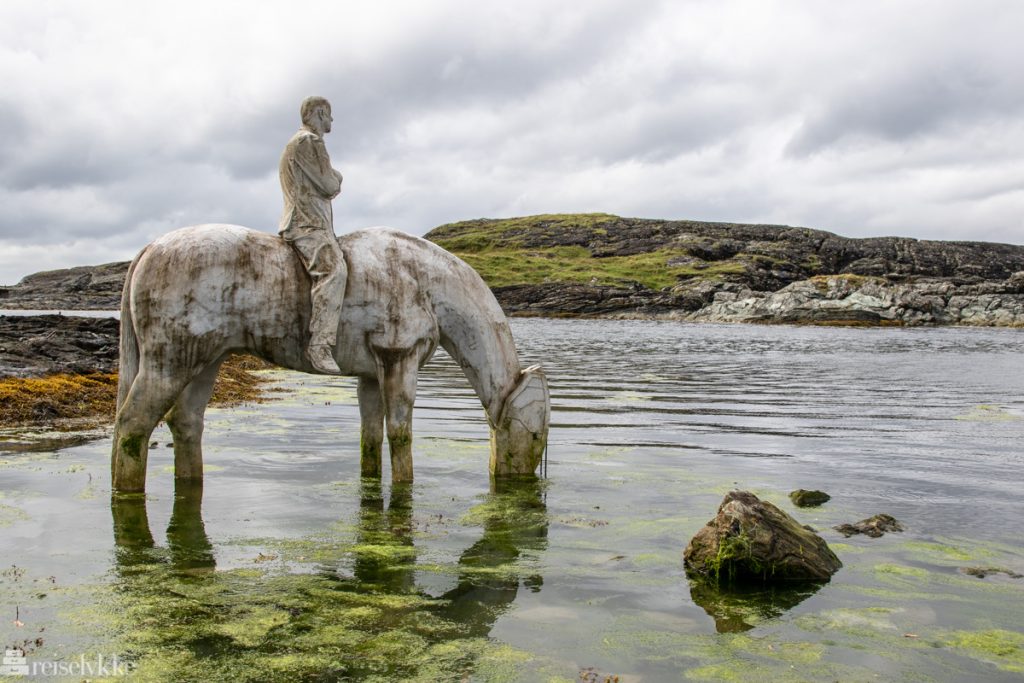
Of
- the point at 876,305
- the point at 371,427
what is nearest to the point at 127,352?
the point at 371,427

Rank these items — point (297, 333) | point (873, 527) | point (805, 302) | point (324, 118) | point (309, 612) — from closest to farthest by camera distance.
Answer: point (309, 612) < point (873, 527) < point (297, 333) < point (324, 118) < point (805, 302)

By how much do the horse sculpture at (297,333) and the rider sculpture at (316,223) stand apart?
263mm

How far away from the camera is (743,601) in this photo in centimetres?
807

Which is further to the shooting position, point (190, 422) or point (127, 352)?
point (190, 422)

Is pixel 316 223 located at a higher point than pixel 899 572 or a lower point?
higher

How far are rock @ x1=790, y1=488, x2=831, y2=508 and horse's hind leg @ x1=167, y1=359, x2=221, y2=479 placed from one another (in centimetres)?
869

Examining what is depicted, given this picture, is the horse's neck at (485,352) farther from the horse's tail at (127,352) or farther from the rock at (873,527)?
the rock at (873,527)

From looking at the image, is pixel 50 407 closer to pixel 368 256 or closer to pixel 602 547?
pixel 368 256

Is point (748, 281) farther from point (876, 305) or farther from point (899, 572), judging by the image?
point (899, 572)

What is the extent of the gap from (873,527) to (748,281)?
14334 centimetres

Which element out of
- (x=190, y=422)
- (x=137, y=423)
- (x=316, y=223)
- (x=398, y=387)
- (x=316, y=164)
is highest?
(x=316, y=164)

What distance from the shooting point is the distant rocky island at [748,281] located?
116000mm

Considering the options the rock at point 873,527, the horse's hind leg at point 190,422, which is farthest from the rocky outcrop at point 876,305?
the horse's hind leg at point 190,422

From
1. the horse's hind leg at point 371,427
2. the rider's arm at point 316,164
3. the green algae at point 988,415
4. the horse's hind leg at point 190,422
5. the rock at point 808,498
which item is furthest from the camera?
the green algae at point 988,415
